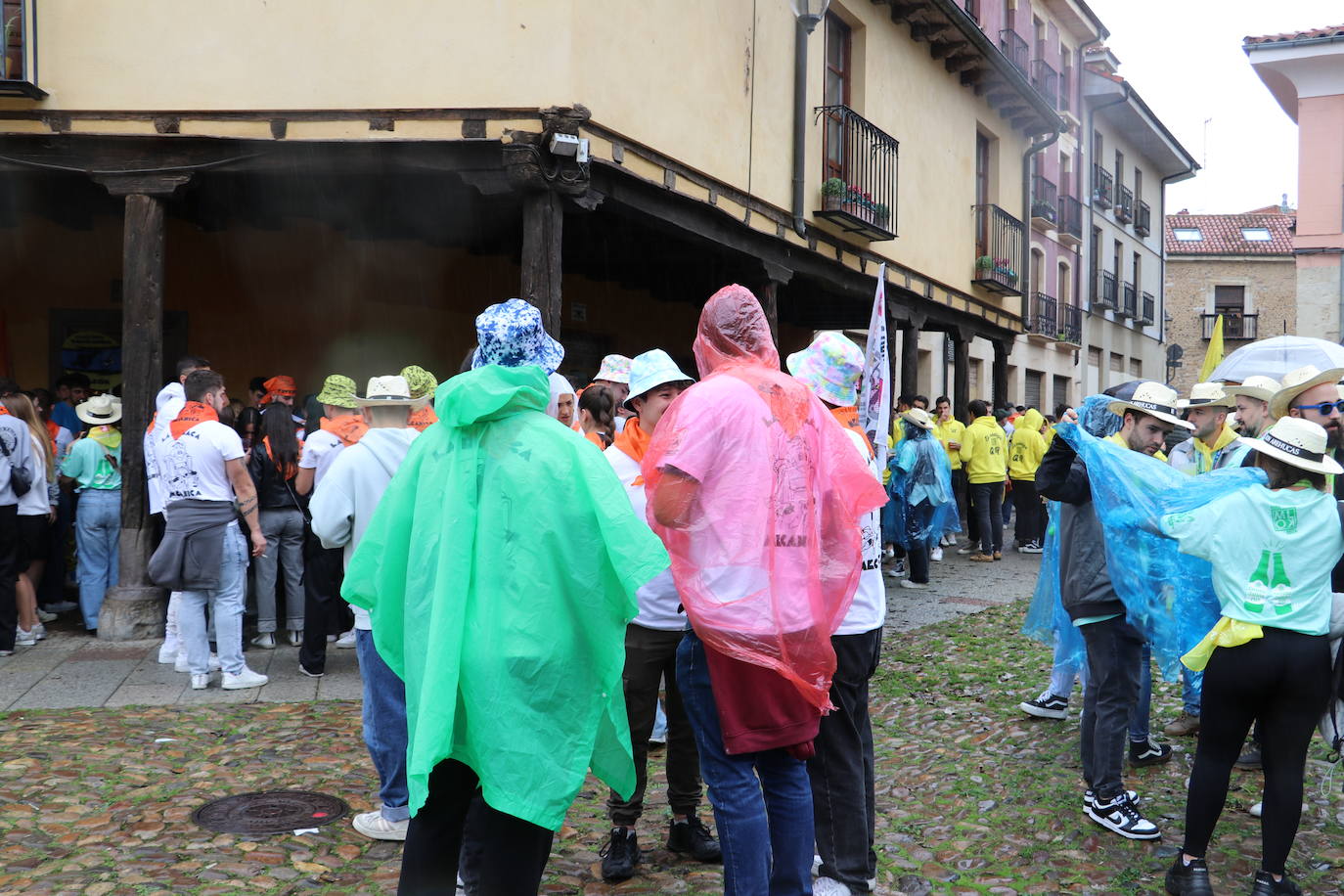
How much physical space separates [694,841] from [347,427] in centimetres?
366

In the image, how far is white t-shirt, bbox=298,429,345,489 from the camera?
6828mm

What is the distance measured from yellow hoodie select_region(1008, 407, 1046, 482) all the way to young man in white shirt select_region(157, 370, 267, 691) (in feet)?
32.8

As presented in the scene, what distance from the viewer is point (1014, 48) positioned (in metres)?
22.6

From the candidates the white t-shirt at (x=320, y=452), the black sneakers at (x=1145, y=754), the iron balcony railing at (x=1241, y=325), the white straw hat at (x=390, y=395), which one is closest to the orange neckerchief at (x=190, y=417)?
the white t-shirt at (x=320, y=452)

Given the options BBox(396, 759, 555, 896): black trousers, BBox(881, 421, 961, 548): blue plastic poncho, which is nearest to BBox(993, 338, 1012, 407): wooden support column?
BBox(881, 421, 961, 548): blue plastic poncho

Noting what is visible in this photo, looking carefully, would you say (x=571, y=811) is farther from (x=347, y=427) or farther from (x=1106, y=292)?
(x=1106, y=292)

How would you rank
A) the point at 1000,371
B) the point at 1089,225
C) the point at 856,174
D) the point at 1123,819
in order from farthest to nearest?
the point at 1089,225
the point at 1000,371
the point at 856,174
the point at 1123,819

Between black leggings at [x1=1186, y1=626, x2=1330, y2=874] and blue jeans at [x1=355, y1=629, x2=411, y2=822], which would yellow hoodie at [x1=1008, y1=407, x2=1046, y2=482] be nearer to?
black leggings at [x1=1186, y1=626, x2=1330, y2=874]

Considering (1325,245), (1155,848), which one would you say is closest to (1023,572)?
(1155,848)

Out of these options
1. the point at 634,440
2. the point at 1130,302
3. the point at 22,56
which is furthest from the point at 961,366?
the point at 1130,302

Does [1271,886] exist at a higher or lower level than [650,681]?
lower

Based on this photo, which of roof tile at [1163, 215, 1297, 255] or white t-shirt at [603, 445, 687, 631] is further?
roof tile at [1163, 215, 1297, 255]

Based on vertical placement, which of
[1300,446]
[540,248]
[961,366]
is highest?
[540,248]

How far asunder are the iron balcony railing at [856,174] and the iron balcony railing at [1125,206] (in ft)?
61.1
